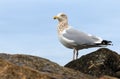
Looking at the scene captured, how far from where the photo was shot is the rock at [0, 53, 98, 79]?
366 inches

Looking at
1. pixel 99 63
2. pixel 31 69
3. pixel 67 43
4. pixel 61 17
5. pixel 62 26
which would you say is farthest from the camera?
pixel 61 17

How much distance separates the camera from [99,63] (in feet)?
52.6

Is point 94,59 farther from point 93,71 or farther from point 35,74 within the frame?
point 35,74

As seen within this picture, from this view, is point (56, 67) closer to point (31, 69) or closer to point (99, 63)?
point (31, 69)

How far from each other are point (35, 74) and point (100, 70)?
705 centimetres

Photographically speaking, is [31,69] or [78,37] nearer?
[31,69]

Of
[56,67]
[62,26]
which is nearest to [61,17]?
[62,26]

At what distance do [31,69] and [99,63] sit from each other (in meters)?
6.89

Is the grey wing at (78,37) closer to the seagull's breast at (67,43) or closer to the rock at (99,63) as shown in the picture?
the seagull's breast at (67,43)

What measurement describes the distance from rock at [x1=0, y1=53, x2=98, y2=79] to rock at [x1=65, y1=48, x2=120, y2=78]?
468 cm

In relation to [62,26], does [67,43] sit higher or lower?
lower

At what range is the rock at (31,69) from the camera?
30.5 feet

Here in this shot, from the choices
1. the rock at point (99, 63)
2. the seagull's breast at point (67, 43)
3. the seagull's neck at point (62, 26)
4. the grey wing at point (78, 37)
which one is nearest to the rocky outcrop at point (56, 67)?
the rock at point (99, 63)

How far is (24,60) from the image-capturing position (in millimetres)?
11336
